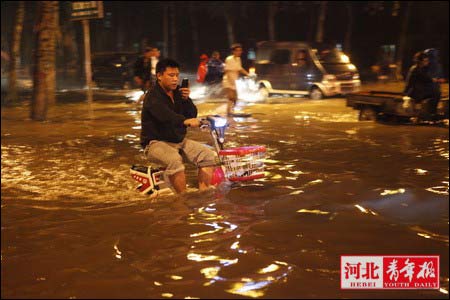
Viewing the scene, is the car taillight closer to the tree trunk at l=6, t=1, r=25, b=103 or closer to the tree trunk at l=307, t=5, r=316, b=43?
the tree trunk at l=6, t=1, r=25, b=103

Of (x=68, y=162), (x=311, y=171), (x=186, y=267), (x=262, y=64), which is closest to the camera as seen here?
(x=186, y=267)

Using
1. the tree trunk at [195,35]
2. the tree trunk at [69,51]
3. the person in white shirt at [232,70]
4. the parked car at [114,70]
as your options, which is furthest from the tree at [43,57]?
the tree trunk at [195,35]

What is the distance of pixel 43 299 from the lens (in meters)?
4.29

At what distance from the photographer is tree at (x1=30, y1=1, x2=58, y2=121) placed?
1355 cm

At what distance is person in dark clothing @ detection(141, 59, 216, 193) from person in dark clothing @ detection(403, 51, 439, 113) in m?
6.90

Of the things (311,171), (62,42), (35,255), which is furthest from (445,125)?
(62,42)

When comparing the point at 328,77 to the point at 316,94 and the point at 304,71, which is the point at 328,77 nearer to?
the point at 316,94

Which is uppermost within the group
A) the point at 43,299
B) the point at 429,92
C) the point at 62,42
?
the point at 62,42

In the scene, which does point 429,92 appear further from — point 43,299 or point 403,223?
point 43,299

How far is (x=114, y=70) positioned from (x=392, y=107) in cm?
1452

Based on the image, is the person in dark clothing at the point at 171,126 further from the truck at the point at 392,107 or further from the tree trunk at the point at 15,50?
the tree trunk at the point at 15,50

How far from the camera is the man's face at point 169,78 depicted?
254 inches

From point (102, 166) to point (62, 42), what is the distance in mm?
32760

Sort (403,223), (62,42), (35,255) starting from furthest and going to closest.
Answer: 1. (62,42)
2. (403,223)
3. (35,255)
